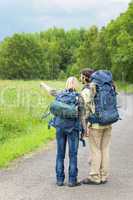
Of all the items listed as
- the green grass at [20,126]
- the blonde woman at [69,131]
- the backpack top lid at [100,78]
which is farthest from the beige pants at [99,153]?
the green grass at [20,126]

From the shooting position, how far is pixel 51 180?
1044 centimetres

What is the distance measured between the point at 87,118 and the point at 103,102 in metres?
0.37

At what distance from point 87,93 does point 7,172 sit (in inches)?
92.5

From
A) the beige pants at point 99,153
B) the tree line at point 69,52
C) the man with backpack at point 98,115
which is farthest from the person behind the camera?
the tree line at point 69,52

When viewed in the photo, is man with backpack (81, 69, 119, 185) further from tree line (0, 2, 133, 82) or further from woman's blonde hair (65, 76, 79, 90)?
tree line (0, 2, 133, 82)

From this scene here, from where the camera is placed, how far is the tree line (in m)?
78.1

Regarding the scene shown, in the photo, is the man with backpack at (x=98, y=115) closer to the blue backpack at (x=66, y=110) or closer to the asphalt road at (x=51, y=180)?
the blue backpack at (x=66, y=110)

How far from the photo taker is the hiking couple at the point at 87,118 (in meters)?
9.84

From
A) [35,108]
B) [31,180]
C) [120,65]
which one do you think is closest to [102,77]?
[31,180]

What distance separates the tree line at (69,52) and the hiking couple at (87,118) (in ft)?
211

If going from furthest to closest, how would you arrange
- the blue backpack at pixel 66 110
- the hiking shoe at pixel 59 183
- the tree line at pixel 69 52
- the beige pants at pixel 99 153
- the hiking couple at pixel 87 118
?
the tree line at pixel 69 52
the beige pants at pixel 99 153
the hiking shoe at pixel 59 183
the hiking couple at pixel 87 118
the blue backpack at pixel 66 110

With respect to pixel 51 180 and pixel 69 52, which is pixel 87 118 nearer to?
pixel 51 180

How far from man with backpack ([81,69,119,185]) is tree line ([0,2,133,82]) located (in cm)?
6414

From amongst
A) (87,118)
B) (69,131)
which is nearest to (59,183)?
(69,131)
